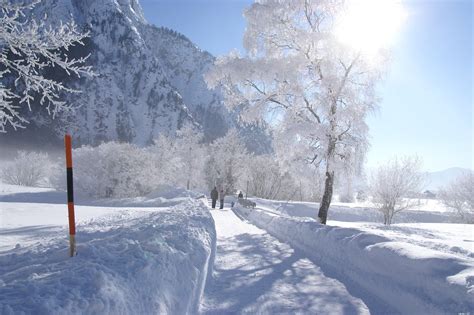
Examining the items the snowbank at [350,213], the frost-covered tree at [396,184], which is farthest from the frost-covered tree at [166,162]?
the frost-covered tree at [396,184]

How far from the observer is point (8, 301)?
2.59 metres

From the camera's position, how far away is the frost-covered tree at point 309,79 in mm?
12281

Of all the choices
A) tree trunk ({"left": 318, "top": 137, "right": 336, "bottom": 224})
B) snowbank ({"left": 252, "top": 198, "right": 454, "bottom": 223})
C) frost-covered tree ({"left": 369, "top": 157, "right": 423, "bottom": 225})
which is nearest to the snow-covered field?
tree trunk ({"left": 318, "top": 137, "right": 336, "bottom": 224})

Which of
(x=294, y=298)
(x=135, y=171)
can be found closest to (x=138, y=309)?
(x=294, y=298)

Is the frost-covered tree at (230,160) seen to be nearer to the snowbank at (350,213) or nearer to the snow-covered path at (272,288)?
the snowbank at (350,213)

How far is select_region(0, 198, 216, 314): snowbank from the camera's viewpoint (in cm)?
263

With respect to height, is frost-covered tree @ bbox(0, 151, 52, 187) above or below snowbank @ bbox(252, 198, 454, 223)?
above

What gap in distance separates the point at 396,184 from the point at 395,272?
28443 mm

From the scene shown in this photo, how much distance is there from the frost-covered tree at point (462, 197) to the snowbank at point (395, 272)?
36427 mm

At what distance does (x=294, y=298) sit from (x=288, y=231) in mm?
5985

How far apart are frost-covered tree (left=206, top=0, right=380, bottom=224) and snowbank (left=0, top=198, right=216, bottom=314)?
8033 millimetres

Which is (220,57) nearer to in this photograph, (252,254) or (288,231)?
(288,231)

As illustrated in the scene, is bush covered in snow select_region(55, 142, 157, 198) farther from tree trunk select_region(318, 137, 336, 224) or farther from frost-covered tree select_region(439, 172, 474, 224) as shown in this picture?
frost-covered tree select_region(439, 172, 474, 224)

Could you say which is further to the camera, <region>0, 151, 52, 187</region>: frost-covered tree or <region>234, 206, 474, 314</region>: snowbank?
<region>0, 151, 52, 187</region>: frost-covered tree
